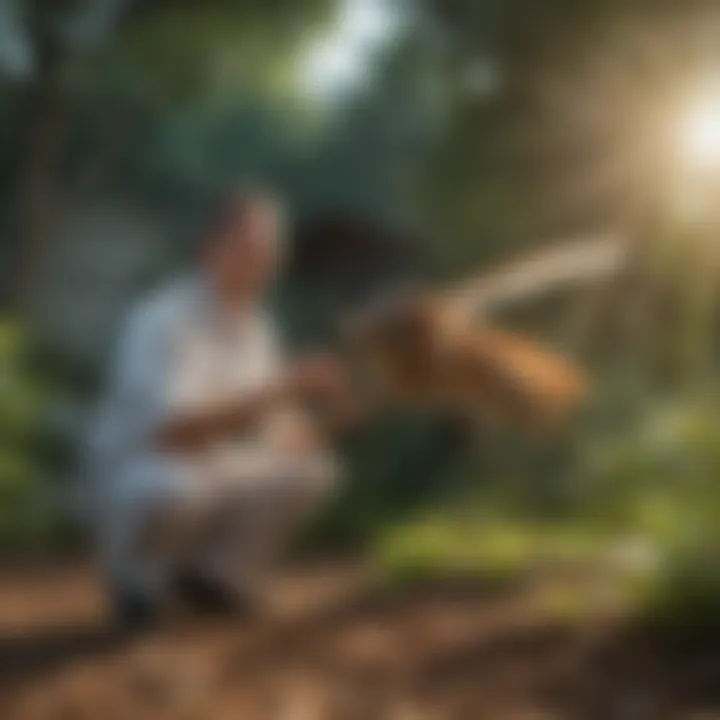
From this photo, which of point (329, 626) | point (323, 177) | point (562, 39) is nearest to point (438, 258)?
point (323, 177)

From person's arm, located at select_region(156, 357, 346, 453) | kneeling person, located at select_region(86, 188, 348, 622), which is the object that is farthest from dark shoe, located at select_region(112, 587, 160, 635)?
person's arm, located at select_region(156, 357, 346, 453)

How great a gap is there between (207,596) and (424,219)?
0.41m

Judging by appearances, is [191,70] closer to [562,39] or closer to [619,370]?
[562,39]

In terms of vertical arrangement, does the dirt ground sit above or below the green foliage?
below

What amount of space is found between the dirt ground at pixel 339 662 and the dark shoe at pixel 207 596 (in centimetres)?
1

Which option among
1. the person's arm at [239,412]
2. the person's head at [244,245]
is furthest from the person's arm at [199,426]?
the person's head at [244,245]

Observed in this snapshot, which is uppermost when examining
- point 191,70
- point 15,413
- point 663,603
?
point 191,70

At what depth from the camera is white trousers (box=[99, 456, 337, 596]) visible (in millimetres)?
1342

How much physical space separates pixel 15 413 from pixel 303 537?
0.98ft

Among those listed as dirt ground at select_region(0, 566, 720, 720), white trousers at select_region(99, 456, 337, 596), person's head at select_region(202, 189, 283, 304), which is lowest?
dirt ground at select_region(0, 566, 720, 720)

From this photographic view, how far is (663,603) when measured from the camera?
52.6 inches

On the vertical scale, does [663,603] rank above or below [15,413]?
below

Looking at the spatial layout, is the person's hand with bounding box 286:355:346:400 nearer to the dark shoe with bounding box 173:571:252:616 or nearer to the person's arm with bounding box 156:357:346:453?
the person's arm with bounding box 156:357:346:453

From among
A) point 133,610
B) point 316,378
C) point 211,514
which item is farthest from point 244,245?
point 133,610
